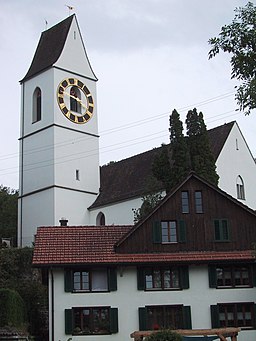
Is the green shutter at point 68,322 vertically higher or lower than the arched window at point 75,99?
lower

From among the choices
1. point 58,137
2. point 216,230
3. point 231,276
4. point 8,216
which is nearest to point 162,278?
point 231,276

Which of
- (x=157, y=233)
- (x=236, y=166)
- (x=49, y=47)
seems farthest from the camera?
(x=49, y=47)

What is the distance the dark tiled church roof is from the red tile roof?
40.5 feet

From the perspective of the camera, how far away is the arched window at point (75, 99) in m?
53.5

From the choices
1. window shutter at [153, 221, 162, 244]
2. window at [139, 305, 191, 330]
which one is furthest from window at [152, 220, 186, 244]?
window at [139, 305, 191, 330]

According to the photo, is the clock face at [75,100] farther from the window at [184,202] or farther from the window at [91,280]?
the window at [91,280]

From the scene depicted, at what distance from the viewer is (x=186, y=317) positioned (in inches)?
1194

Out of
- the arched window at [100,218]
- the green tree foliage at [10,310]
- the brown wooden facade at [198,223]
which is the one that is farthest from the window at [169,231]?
the arched window at [100,218]

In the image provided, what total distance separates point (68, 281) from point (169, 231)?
17.9 feet

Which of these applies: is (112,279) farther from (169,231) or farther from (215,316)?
(215,316)

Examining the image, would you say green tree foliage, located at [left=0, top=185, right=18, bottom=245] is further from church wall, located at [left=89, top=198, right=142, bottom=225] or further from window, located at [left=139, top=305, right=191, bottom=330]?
window, located at [left=139, top=305, right=191, bottom=330]

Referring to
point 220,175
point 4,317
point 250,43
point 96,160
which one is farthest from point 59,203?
point 250,43

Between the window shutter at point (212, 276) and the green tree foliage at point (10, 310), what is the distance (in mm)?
9174

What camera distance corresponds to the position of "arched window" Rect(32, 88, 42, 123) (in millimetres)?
53466
